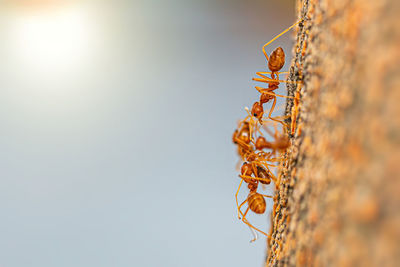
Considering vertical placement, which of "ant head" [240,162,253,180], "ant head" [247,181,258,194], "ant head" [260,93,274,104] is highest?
"ant head" [260,93,274,104]

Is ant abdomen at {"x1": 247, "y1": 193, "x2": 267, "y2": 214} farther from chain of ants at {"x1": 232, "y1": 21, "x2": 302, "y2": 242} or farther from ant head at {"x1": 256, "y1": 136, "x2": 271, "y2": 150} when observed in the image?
ant head at {"x1": 256, "y1": 136, "x2": 271, "y2": 150}

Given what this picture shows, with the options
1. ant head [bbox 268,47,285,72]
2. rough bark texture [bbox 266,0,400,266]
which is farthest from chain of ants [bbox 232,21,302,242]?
rough bark texture [bbox 266,0,400,266]

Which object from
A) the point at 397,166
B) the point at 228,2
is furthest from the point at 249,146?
the point at 228,2

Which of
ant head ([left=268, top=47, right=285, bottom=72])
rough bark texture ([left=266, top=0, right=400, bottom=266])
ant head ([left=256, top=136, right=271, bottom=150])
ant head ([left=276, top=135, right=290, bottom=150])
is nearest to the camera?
rough bark texture ([left=266, top=0, right=400, bottom=266])

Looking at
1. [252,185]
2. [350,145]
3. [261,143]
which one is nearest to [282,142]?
[261,143]

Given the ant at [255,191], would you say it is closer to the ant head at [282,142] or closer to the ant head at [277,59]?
the ant head at [282,142]

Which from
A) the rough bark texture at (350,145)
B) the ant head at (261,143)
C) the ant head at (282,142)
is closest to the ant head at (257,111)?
the ant head at (261,143)

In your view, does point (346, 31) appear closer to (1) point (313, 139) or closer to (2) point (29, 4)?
(1) point (313, 139)
